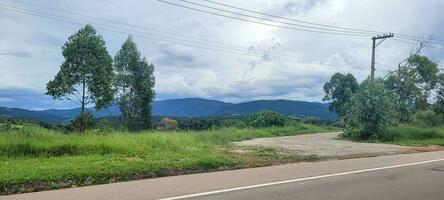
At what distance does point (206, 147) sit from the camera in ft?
65.0

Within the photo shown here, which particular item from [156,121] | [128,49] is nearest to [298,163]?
[128,49]

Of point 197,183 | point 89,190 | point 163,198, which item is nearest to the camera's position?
point 163,198

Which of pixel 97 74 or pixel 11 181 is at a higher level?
pixel 97 74

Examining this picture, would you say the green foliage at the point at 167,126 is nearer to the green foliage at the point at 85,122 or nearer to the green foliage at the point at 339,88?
the green foliage at the point at 85,122

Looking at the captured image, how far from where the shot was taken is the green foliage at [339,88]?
63713mm

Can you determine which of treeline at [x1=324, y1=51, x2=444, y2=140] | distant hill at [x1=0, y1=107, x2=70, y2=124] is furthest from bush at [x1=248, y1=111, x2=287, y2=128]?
distant hill at [x1=0, y1=107, x2=70, y2=124]

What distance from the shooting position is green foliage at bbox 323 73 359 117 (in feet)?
209

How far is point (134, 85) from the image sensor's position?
45562mm

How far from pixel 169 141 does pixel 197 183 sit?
7.39m

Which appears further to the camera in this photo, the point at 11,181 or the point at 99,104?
the point at 99,104

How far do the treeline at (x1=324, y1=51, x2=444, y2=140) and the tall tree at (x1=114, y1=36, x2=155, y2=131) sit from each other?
679 inches

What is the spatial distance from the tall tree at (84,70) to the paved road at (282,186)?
22867mm

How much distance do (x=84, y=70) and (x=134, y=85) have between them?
36.1 ft

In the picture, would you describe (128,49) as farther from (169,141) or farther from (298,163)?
(298,163)
